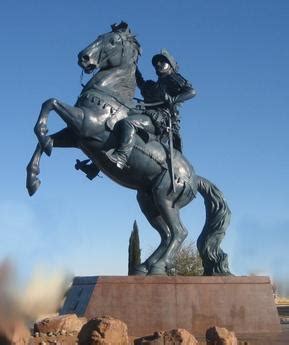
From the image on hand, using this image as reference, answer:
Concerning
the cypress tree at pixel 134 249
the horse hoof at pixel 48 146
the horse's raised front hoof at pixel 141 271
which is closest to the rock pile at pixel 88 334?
the horse's raised front hoof at pixel 141 271

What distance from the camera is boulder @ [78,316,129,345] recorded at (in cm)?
492

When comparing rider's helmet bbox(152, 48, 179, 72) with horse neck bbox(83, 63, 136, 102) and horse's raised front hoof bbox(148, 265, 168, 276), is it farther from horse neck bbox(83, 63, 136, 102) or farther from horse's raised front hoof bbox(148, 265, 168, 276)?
horse's raised front hoof bbox(148, 265, 168, 276)

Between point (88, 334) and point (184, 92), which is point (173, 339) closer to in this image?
point (88, 334)

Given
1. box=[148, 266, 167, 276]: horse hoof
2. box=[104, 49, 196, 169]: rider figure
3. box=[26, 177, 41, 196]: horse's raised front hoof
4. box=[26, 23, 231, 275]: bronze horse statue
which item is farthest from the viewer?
box=[104, 49, 196, 169]: rider figure

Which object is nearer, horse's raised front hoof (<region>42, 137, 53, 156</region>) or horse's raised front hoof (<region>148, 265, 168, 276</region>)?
horse's raised front hoof (<region>148, 265, 168, 276</region>)

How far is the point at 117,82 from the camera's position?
8.03m

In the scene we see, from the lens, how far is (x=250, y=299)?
6824 mm

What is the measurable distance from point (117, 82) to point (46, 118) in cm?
134

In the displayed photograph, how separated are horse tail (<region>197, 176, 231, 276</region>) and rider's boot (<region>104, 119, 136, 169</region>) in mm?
1280

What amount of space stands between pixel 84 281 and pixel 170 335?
2065 mm

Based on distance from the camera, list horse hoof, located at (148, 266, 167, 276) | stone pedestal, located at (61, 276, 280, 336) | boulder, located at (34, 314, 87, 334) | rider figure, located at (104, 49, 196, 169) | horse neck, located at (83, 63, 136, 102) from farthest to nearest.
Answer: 1. horse neck, located at (83, 63, 136, 102)
2. rider figure, located at (104, 49, 196, 169)
3. horse hoof, located at (148, 266, 167, 276)
4. stone pedestal, located at (61, 276, 280, 336)
5. boulder, located at (34, 314, 87, 334)

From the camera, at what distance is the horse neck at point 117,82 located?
785cm

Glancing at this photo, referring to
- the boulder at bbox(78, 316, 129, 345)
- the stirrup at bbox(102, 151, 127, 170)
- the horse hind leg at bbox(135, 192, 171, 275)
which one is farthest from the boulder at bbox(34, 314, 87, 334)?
the stirrup at bbox(102, 151, 127, 170)

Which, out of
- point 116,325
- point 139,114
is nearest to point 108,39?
point 139,114
